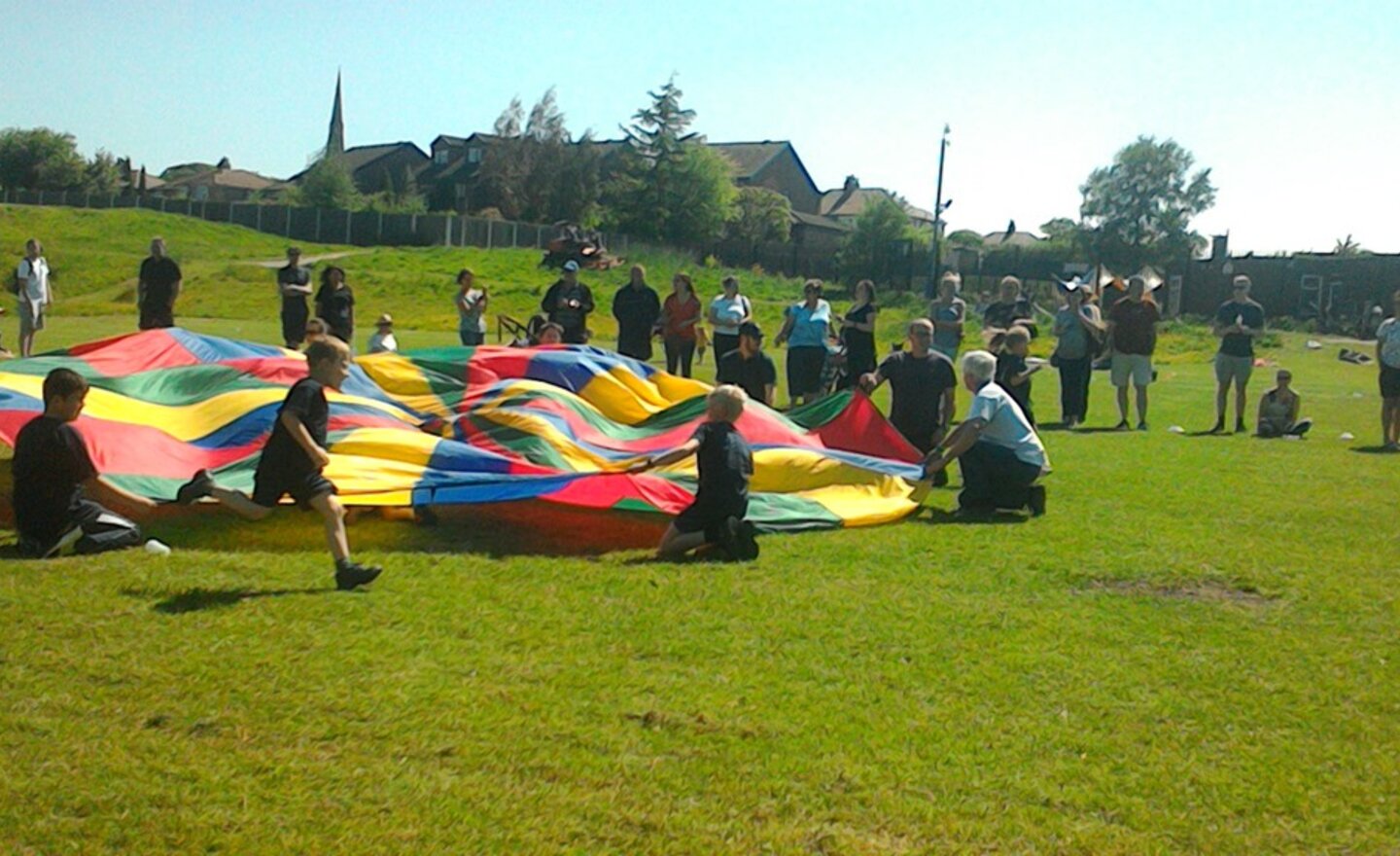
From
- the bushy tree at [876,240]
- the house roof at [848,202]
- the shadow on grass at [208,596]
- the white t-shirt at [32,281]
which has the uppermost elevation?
the house roof at [848,202]

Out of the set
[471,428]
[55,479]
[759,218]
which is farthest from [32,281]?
[759,218]

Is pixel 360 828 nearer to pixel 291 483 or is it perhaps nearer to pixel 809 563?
pixel 291 483

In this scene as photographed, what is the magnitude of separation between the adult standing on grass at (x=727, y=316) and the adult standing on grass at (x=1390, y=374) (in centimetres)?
668

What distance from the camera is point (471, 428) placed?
949cm

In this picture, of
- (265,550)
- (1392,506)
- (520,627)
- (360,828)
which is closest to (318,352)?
(265,550)

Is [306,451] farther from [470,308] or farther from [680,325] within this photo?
[470,308]

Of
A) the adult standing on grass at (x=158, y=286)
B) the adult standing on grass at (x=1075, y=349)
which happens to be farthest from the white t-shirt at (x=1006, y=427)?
the adult standing on grass at (x=158, y=286)

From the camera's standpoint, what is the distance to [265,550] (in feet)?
24.1

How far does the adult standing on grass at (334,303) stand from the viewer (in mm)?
15320

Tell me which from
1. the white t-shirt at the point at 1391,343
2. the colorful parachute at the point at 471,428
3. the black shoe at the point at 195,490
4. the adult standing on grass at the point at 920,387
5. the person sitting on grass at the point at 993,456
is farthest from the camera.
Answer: the white t-shirt at the point at 1391,343

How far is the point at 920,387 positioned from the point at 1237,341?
6.85 metres

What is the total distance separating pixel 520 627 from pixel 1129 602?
3114 mm

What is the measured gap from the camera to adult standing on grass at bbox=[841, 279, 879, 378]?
13828 mm

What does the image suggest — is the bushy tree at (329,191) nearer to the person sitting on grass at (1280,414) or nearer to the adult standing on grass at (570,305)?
the adult standing on grass at (570,305)
